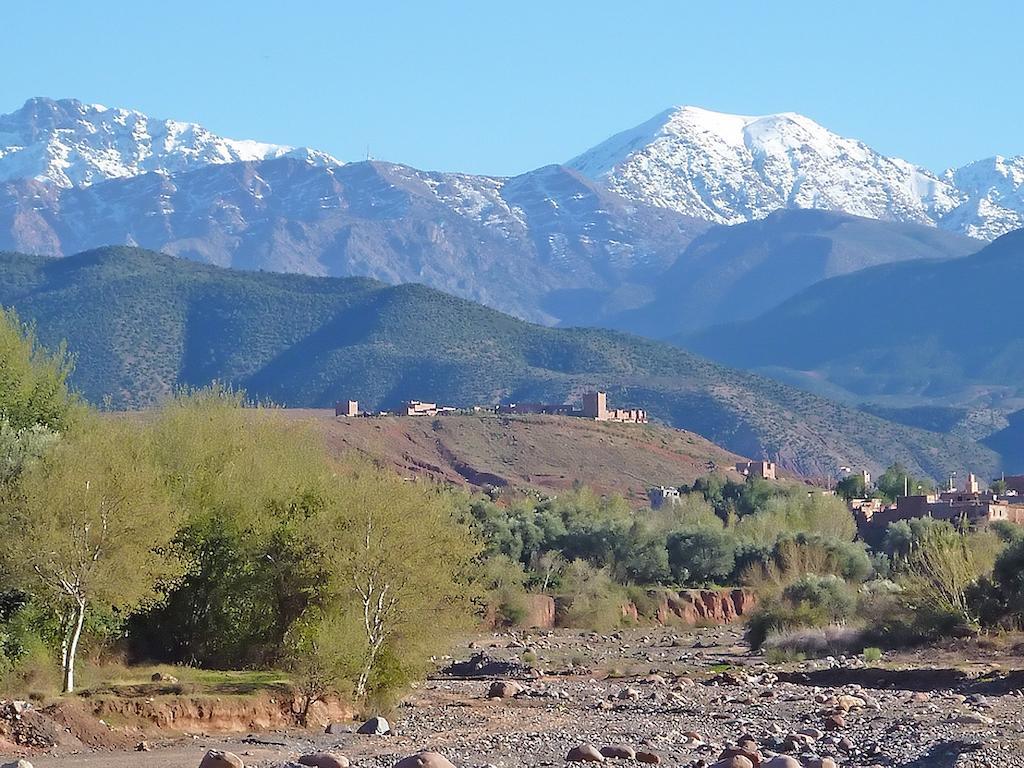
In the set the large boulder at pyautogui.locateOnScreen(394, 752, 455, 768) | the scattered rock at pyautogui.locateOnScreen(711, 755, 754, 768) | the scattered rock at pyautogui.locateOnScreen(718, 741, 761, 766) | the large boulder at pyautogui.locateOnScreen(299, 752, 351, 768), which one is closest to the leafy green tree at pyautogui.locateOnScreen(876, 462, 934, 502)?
the scattered rock at pyautogui.locateOnScreen(718, 741, 761, 766)

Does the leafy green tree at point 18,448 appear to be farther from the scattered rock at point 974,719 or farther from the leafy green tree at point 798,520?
the leafy green tree at point 798,520

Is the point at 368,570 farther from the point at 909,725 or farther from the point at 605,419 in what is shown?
the point at 605,419

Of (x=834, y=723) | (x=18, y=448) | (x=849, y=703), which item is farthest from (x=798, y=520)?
(x=18, y=448)

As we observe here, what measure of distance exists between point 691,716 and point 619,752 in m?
9.76

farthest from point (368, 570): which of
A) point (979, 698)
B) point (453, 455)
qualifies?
point (453, 455)

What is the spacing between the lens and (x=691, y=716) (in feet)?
134

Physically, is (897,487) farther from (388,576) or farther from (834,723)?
(388,576)

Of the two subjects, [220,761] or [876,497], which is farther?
[876,497]

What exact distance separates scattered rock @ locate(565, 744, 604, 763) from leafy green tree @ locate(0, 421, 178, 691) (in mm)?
9503

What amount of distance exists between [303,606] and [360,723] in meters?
3.92

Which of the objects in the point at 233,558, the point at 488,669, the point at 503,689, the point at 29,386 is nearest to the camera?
the point at 29,386

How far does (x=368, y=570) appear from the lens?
125ft

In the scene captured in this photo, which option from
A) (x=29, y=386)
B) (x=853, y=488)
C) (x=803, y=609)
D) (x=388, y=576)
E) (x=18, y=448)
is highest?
(x=853, y=488)

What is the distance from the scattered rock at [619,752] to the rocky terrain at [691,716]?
32 cm
